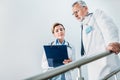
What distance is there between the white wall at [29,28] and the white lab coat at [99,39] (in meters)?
1.38

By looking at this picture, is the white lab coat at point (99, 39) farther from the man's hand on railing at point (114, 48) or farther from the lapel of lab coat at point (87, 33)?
the man's hand on railing at point (114, 48)

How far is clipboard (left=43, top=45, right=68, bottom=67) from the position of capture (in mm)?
2193

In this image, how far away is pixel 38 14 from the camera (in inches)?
145

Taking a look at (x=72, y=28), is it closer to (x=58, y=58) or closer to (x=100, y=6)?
(x=100, y=6)

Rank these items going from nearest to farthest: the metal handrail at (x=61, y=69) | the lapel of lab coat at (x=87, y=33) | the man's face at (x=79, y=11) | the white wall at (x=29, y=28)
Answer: the metal handrail at (x=61, y=69) → the lapel of lab coat at (x=87, y=33) → the man's face at (x=79, y=11) → the white wall at (x=29, y=28)

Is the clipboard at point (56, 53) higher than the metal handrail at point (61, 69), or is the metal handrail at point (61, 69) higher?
the metal handrail at point (61, 69)

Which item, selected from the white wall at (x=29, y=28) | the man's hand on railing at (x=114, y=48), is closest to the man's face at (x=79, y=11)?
the man's hand on railing at (x=114, y=48)

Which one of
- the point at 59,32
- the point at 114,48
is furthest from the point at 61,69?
the point at 59,32

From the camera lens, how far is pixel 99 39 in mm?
2094

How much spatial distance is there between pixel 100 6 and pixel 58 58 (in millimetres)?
1573

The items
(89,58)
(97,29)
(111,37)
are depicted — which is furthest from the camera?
(97,29)

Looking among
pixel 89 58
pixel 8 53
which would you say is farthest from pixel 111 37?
pixel 8 53

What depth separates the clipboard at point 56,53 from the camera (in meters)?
2.19

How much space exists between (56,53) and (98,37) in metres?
0.40
